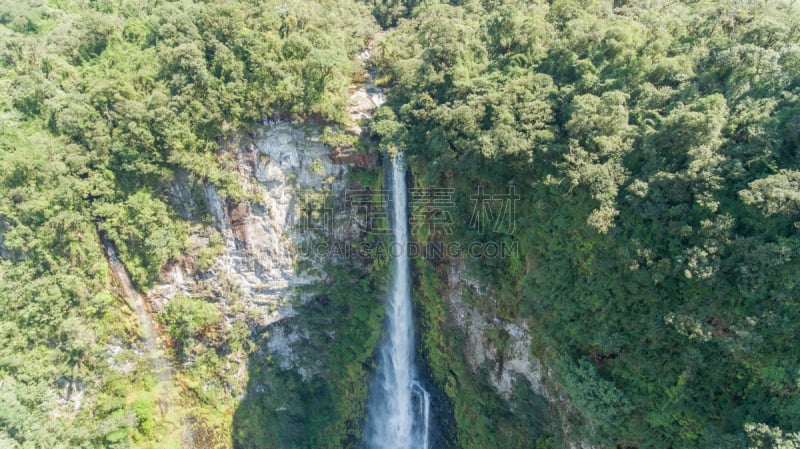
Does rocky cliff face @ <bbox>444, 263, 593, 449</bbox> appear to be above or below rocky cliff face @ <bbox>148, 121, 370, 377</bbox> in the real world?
below

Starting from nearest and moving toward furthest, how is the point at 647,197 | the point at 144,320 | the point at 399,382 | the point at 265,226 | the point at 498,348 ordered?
the point at 647,197 → the point at 498,348 → the point at 144,320 → the point at 265,226 → the point at 399,382

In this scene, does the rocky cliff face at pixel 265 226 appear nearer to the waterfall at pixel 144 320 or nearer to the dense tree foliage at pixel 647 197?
the waterfall at pixel 144 320

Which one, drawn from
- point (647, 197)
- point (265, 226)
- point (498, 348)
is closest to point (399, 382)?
point (498, 348)

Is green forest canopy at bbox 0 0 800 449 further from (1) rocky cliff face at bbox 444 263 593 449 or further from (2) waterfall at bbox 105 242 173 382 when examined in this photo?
(1) rocky cliff face at bbox 444 263 593 449

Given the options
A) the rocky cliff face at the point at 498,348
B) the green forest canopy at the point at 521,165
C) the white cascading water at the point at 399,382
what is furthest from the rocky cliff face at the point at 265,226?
the rocky cliff face at the point at 498,348

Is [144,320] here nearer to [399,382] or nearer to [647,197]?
[399,382]

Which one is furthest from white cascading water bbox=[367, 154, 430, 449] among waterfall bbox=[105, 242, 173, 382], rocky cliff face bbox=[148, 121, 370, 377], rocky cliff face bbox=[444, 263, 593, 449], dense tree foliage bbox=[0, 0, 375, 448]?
waterfall bbox=[105, 242, 173, 382]

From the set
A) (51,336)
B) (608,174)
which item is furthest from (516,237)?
(51,336)
